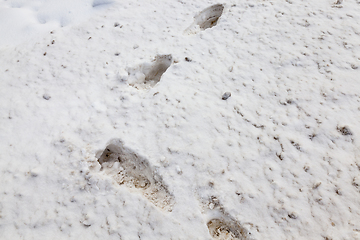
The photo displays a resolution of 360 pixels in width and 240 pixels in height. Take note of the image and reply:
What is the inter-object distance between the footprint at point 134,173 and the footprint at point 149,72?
67cm

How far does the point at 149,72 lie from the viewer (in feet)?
7.92

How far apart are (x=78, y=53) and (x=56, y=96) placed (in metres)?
0.58

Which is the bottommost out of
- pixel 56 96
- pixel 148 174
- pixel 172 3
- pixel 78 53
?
pixel 148 174

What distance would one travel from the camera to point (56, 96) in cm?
214

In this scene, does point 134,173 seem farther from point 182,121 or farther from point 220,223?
point 220,223

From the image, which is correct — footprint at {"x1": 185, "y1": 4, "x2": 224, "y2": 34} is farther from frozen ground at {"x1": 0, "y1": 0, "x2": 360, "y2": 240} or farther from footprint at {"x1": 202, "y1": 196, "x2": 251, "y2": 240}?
footprint at {"x1": 202, "y1": 196, "x2": 251, "y2": 240}

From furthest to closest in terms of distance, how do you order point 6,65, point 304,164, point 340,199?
point 6,65 → point 304,164 → point 340,199

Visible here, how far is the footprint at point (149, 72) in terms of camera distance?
229 cm

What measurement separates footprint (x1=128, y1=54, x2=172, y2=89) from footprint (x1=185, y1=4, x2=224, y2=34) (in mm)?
682

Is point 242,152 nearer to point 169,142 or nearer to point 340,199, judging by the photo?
point 169,142

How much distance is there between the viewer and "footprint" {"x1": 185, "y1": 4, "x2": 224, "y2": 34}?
9.11ft

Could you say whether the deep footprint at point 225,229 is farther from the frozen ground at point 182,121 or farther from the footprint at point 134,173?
the footprint at point 134,173

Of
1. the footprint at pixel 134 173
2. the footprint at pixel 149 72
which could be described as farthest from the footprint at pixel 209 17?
the footprint at pixel 134 173

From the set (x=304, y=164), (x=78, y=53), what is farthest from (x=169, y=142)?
(x=78, y=53)
